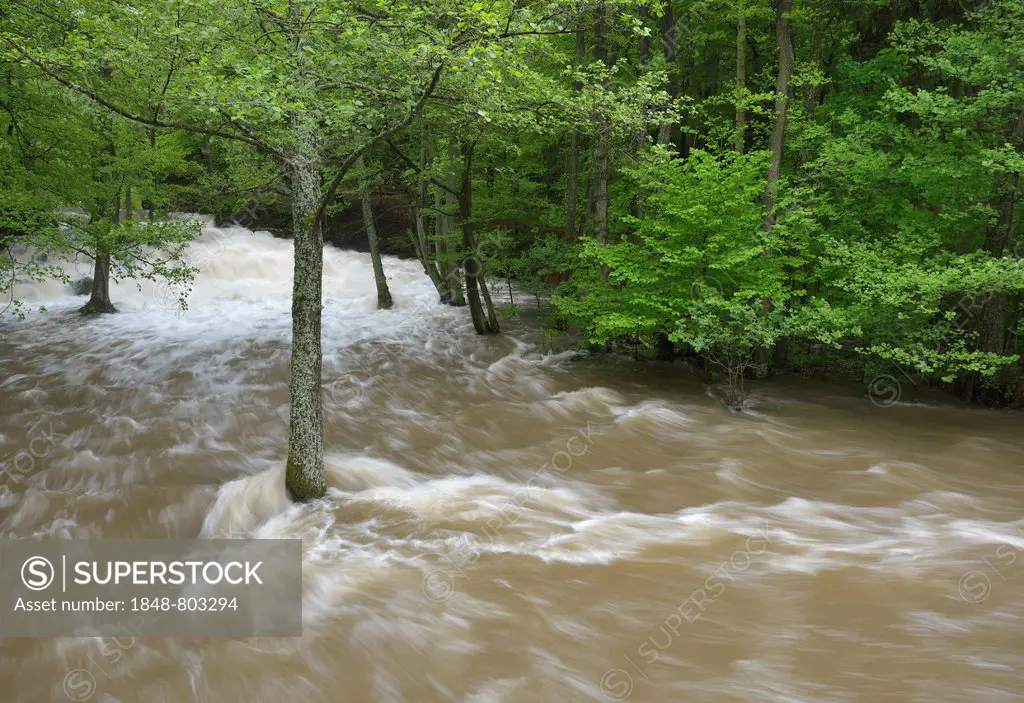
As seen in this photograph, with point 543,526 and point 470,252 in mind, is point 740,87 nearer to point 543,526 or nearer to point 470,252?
point 470,252

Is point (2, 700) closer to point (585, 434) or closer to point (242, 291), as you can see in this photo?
point (585, 434)

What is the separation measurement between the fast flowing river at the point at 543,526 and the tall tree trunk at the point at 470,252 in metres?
3.19

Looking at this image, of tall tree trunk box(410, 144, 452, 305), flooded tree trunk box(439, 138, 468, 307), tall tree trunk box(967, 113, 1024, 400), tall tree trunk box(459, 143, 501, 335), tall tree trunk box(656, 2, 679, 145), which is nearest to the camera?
tall tree trunk box(967, 113, 1024, 400)

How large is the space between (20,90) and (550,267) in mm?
10777

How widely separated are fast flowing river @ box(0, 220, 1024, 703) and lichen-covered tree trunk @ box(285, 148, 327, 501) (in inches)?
17.7

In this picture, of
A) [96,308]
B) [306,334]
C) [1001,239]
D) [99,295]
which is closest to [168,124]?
[306,334]

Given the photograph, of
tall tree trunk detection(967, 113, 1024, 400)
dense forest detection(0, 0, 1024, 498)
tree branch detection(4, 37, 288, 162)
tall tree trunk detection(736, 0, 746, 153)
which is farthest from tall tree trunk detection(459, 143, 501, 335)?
tall tree trunk detection(967, 113, 1024, 400)

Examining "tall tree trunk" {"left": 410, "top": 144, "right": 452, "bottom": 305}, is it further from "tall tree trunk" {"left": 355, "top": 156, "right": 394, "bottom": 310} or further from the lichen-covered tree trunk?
the lichen-covered tree trunk

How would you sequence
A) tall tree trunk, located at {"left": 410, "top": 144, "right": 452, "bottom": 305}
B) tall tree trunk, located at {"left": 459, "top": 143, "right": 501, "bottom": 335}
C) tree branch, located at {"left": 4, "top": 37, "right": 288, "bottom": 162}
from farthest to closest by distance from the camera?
tall tree trunk, located at {"left": 410, "top": 144, "right": 452, "bottom": 305} < tall tree trunk, located at {"left": 459, "top": 143, "right": 501, "bottom": 335} < tree branch, located at {"left": 4, "top": 37, "right": 288, "bottom": 162}

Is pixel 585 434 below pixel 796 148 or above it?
below

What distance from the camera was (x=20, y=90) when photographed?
1032 cm

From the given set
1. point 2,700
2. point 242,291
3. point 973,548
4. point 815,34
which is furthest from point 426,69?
point 242,291

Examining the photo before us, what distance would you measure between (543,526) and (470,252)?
9476 mm

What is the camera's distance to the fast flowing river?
4.41m
